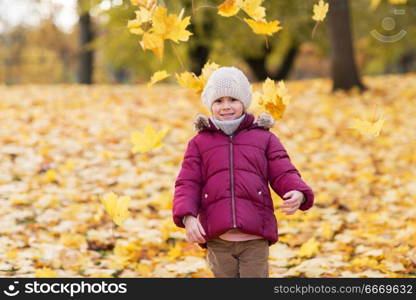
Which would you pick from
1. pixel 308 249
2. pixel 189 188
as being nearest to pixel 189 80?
pixel 189 188

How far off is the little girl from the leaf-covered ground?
49 cm

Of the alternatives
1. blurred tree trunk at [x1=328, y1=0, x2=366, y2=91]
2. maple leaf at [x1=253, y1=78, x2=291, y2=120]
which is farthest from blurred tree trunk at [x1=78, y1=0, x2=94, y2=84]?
maple leaf at [x1=253, y1=78, x2=291, y2=120]

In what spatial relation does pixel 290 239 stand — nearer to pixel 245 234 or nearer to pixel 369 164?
pixel 245 234

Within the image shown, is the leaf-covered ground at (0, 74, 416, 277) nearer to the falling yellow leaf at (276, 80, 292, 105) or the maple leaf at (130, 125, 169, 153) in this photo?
the falling yellow leaf at (276, 80, 292, 105)

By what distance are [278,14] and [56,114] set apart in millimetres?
5781

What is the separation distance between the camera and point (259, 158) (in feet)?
8.03

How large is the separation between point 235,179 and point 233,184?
2 centimetres

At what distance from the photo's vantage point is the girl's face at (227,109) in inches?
98.5

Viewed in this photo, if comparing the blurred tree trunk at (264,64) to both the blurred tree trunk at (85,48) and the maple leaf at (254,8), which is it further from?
the maple leaf at (254,8)

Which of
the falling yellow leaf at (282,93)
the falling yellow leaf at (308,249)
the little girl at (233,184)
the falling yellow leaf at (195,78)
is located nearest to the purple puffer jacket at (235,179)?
the little girl at (233,184)

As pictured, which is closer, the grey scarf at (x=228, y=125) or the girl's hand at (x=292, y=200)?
the girl's hand at (x=292, y=200)

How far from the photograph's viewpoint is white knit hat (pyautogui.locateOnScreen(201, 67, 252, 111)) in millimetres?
2479

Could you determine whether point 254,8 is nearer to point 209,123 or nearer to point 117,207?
point 209,123

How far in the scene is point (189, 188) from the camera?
7.94ft
